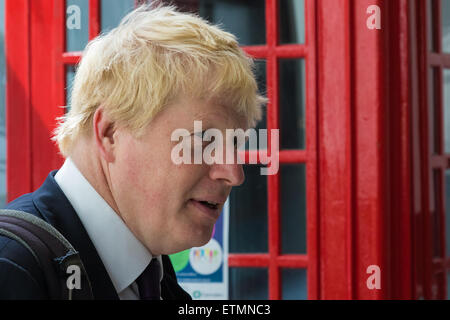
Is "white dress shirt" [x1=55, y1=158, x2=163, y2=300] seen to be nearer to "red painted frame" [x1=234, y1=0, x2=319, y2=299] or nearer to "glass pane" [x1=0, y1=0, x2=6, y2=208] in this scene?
"red painted frame" [x1=234, y1=0, x2=319, y2=299]

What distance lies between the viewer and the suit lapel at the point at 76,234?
41.3 inches

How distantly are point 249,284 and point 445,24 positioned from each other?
1346 mm

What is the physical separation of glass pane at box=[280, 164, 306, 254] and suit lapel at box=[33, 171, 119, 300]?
4.39 feet

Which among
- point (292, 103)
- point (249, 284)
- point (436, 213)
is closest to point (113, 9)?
point (292, 103)

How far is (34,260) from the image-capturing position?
3.02ft

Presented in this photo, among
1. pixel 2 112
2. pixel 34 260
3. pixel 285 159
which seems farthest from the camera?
pixel 2 112

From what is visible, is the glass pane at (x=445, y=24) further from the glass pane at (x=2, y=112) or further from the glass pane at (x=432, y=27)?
the glass pane at (x=2, y=112)

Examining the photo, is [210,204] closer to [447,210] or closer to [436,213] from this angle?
[436,213]

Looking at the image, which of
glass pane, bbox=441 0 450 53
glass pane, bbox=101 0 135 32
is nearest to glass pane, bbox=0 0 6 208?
glass pane, bbox=101 0 135 32

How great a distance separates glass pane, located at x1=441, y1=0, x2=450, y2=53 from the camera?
254 cm

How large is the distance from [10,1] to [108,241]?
162 centimetres
